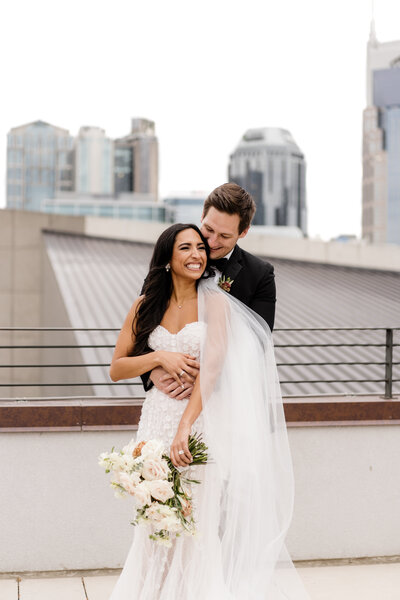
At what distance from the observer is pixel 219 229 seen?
3871 mm

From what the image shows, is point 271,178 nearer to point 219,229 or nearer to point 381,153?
point 381,153

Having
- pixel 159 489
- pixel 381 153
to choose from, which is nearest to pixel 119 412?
pixel 159 489

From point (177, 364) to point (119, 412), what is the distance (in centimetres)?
197

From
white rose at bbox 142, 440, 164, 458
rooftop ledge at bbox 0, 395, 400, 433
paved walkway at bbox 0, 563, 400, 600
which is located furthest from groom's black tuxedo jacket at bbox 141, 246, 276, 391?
paved walkway at bbox 0, 563, 400, 600

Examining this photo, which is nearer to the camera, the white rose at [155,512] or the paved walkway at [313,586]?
the white rose at [155,512]

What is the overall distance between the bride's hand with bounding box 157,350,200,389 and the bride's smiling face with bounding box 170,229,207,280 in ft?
1.32

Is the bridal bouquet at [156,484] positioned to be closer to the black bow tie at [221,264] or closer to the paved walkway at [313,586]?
the black bow tie at [221,264]

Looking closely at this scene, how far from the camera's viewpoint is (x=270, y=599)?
4227 millimetres

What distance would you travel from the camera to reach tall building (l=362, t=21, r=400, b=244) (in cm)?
15988

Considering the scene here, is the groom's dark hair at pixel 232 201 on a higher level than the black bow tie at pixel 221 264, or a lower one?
higher

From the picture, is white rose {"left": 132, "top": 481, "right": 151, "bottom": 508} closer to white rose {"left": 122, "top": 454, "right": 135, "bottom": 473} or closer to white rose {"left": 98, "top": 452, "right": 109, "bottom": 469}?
white rose {"left": 122, "top": 454, "right": 135, "bottom": 473}

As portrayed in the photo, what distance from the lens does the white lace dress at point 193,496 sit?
391 centimetres

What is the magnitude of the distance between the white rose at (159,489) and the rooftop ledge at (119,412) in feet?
6.74

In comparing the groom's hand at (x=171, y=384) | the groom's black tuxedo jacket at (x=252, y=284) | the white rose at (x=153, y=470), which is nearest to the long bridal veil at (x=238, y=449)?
the groom's hand at (x=171, y=384)
